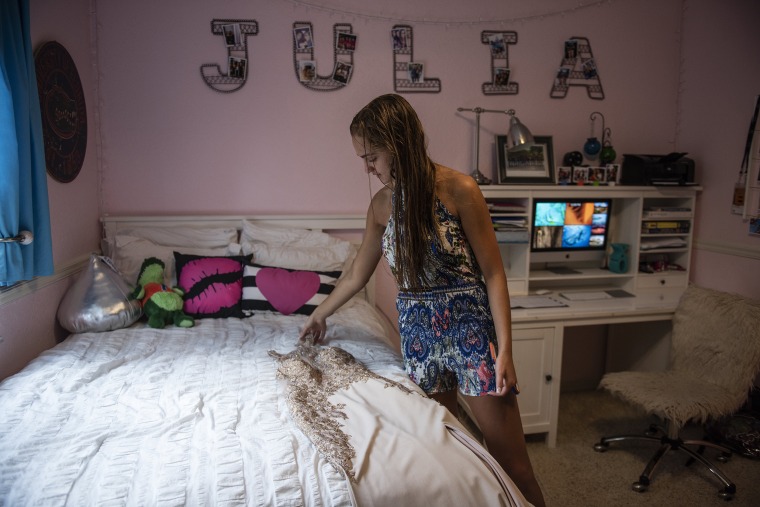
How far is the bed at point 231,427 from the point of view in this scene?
3.51 ft

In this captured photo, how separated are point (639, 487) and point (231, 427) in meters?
1.86

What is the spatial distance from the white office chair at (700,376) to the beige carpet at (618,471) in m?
0.05

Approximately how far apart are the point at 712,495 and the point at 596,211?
4.93 ft

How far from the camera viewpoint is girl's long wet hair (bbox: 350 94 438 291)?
1.39 meters

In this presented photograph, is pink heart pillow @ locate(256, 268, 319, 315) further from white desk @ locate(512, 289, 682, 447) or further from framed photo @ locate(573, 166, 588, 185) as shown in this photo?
framed photo @ locate(573, 166, 588, 185)

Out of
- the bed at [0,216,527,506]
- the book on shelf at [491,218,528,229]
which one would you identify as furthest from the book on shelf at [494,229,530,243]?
the bed at [0,216,527,506]

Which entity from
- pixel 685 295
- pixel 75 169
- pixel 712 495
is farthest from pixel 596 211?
pixel 75 169

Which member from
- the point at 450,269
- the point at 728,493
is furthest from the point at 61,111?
the point at 728,493

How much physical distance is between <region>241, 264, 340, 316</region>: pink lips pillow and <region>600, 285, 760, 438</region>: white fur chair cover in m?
1.42

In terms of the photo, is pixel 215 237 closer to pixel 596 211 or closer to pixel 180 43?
pixel 180 43

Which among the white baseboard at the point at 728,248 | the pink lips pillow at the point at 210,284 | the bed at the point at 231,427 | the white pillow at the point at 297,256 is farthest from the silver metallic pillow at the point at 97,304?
the white baseboard at the point at 728,248

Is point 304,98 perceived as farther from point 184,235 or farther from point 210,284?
point 210,284

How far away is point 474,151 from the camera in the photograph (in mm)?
3072

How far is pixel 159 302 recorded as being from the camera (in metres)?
2.27
